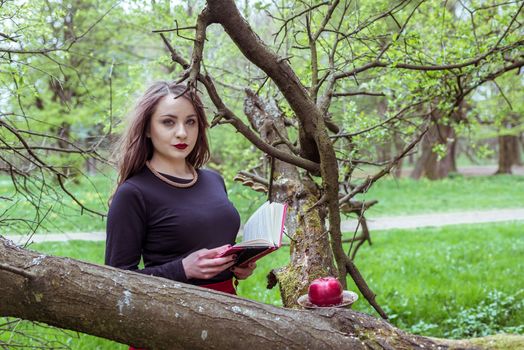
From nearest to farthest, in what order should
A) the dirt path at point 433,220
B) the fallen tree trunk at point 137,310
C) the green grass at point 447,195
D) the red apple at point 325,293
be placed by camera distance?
the fallen tree trunk at point 137,310 → the red apple at point 325,293 → the dirt path at point 433,220 → the green grass at point 447,195

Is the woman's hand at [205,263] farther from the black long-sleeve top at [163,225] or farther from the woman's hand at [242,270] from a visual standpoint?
the woman's hand at [242,270]

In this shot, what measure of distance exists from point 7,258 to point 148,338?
442mm

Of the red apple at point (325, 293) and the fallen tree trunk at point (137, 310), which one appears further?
the red apple at point (325, 293)

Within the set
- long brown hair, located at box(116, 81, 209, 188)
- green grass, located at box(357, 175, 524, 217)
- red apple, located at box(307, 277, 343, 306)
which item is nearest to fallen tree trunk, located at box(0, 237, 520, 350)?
red apple, located at box(307, 277, 343, 306)

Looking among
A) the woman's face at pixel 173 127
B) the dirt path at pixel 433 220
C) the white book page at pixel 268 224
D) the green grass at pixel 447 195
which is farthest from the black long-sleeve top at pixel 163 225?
the green grass at pixel 447 195

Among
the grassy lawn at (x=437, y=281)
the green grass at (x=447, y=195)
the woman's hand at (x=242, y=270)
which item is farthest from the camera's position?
the green grass at (x=447, y=195)

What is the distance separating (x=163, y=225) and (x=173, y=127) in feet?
1.28

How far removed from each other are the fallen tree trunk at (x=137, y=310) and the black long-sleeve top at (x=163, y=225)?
16.9 inches

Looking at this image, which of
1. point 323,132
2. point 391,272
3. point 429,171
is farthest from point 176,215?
point 429,171

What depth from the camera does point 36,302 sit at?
1583 mm

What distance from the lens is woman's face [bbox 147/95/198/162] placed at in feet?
7.51

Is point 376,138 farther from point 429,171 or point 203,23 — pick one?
point 429,171

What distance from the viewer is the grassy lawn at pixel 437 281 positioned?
5227mm

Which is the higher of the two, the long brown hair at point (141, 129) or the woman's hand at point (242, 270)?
the long brown hair at point (141, 129)
